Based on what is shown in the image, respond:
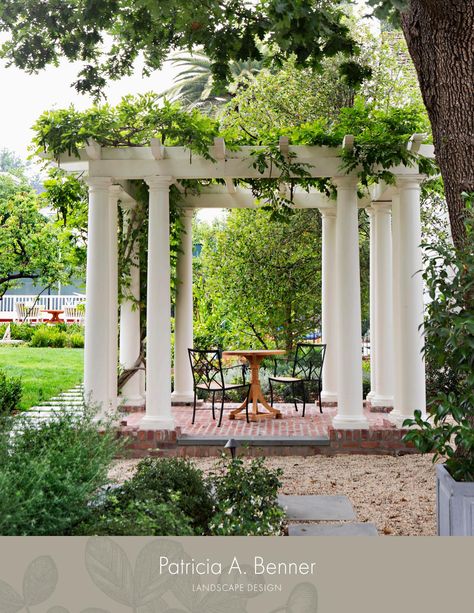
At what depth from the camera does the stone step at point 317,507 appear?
17.0ft

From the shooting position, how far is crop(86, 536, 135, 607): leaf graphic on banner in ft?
8.05

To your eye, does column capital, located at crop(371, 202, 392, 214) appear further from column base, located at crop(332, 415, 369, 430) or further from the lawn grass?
the lawn grass

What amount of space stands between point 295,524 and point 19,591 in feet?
9.61

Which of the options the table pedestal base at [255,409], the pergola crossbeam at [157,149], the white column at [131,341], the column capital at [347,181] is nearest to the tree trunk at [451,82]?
the column capital at [347,181]

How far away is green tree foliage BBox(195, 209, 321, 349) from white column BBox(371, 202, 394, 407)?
381 centimetres

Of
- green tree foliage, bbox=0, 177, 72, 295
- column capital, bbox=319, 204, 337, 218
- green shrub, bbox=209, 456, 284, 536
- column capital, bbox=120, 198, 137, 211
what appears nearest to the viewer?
green shrub, bbox=209, 456, 284, 536

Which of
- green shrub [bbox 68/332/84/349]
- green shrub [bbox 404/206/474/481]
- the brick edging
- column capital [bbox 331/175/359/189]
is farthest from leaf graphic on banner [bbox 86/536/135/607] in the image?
green shrub [bbox 68/332/84/349]

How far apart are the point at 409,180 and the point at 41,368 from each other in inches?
393

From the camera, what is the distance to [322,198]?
995 centimetres

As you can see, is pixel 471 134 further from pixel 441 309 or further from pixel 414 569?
pixel 414 569

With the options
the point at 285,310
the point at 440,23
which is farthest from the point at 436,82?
the point at 285,310

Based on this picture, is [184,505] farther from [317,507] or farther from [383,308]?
[383,308]

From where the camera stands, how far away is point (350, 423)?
25.5ft

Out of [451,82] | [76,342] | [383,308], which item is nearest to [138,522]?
[451,82]
